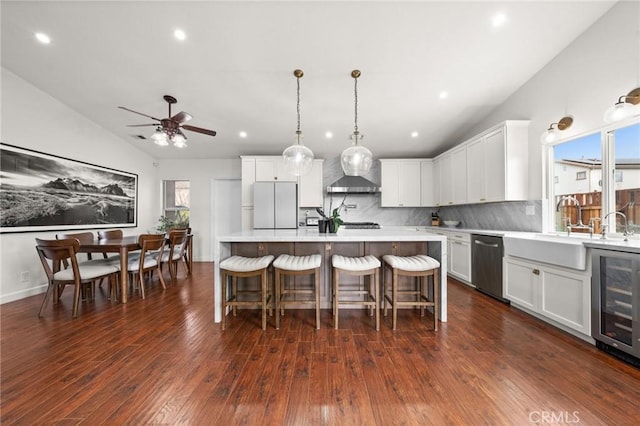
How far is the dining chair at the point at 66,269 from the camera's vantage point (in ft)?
8.26

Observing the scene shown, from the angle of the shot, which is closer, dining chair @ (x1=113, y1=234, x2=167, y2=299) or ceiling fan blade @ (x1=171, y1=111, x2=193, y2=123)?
ceiling fan blade @ (x1=171, y1=111, x2=193, y2=123)

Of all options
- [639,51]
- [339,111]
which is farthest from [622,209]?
[339,111]

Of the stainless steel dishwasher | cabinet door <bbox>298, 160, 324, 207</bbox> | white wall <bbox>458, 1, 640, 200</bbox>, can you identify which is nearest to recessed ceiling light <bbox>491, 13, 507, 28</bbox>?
white wall <bbox>458, 1, 640, 200</bbox>

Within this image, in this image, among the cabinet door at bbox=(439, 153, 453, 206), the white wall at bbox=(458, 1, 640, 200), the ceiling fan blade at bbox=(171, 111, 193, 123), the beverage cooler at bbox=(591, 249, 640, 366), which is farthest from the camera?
the cabinet door at bbox=(439, 153, 453, 206)

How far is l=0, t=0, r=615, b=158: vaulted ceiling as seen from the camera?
222 cm

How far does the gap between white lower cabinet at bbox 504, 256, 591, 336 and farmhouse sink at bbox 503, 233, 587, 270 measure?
0.07 meters

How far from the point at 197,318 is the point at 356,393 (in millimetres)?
1860

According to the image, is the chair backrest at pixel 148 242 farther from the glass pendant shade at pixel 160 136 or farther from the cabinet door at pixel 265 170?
the cabinet door at pixel 265 170

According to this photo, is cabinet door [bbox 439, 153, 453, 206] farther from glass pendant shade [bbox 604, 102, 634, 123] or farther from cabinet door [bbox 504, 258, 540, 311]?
glass pendant shade [bbox 604, 102, 634, 123]

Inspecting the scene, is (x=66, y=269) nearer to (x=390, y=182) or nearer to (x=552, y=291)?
(x=552, y=291)

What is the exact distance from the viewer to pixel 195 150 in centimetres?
518

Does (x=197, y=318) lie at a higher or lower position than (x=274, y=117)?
lower

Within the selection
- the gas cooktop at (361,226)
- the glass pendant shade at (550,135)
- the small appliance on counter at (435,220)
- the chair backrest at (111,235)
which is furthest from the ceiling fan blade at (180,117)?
the small appliance on counter at (435,220)

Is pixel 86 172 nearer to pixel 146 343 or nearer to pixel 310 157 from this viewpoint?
pixel 146 343
